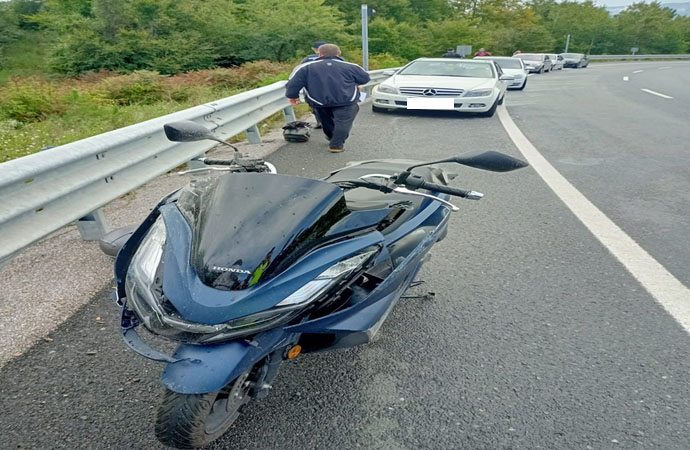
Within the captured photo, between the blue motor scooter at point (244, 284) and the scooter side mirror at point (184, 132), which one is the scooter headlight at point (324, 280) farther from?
the scooter side mirror at point (184, 132)

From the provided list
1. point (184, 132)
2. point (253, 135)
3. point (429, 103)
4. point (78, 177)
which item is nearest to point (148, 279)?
point (184, 132)

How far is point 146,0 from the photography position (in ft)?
81.6

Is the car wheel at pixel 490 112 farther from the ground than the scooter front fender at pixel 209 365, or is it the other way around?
the scooter front fender at pixel 209 365

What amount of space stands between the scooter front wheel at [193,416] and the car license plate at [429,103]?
29.8 feet

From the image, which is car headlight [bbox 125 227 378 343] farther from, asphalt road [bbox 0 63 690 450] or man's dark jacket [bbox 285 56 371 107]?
man's dark jacket [bbox 285 56 371 107]

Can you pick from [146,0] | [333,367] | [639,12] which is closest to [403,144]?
[333,367]

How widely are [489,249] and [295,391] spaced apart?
7.05 ft

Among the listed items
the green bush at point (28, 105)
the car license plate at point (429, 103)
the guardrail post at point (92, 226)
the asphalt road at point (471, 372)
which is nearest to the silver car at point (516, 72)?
the car license plate at point (429, 103)

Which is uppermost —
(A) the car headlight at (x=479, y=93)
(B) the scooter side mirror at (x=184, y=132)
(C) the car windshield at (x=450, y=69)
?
(B) the scooter side mirror at (x=184, y=132)

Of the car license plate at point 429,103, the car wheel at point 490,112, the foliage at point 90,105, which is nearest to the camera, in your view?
the foliage at point 90,105

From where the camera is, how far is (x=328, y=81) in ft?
22.9

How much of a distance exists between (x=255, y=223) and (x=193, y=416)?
724 mm

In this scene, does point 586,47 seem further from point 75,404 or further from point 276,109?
point 75,404

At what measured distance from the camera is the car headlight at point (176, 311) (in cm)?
169
